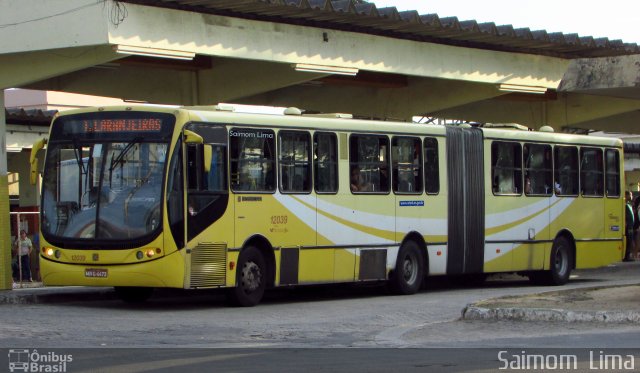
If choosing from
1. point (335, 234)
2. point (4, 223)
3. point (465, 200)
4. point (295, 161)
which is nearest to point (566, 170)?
point (465, 200)

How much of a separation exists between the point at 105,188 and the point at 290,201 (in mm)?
3237

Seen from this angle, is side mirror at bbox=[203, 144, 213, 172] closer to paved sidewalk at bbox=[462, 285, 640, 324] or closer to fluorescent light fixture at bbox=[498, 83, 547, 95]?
paved sidewalk at bbox=[462, 285, 640, 324]

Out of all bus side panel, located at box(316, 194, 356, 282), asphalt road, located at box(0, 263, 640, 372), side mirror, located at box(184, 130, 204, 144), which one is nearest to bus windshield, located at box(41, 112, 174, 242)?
side mirror, located at box(184, 130, 204, 144)

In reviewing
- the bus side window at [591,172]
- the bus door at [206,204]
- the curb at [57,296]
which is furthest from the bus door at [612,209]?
the bus door at [206,204]

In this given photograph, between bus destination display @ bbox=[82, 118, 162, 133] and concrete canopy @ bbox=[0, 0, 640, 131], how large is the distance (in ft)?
7.27

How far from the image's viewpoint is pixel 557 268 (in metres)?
26.3

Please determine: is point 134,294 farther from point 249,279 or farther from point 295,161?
point 295,161

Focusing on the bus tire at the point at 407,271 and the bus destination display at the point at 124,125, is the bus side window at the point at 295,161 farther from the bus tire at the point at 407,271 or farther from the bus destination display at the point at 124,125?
the bus tire at the point at 407,271

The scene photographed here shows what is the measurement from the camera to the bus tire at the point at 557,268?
26.2 metres

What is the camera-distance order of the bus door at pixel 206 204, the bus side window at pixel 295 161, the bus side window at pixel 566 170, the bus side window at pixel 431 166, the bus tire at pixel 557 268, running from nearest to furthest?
1. the bus door at pixel 206 204
2. the bus side window at pixel 295 161
3. the bus side window at pixel 431 166
4. the bus tire at pixel 557 268
5. the bus side window at pixel 566 170

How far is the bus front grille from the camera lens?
18.4m

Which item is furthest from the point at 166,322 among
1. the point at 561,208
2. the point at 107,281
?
the point at 561,208

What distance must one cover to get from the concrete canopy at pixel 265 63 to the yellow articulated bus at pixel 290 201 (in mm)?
2584

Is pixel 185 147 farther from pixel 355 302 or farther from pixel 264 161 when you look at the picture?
pixel 355 302
